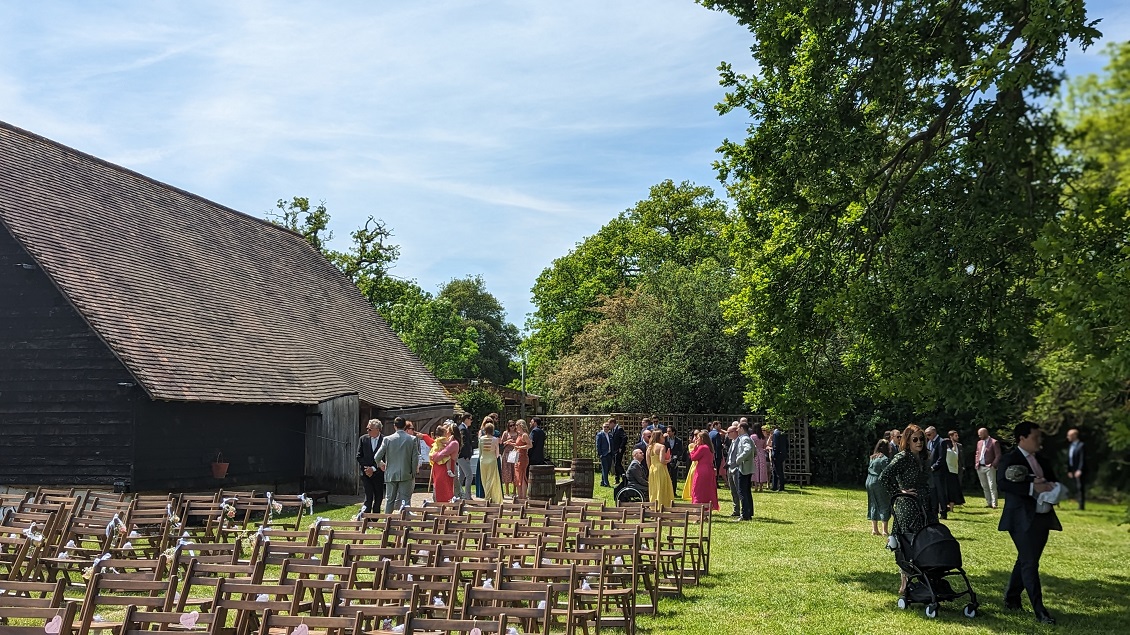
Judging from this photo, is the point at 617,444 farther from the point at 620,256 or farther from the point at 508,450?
the point at 620,256

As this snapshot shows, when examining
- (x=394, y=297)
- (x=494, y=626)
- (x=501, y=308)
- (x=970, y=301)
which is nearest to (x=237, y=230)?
(x=394, y=297)

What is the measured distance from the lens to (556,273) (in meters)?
48.6

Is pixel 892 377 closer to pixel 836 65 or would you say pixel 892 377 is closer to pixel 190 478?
pixel 836 65

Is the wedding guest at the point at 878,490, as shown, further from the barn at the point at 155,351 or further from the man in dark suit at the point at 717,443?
the barn at the point at 155,351

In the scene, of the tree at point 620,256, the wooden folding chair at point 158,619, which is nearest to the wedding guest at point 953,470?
the wooden folding chair at point 158,619

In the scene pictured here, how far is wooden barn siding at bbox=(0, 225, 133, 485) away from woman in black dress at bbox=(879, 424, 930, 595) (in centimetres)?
1357

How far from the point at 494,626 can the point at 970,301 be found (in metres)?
7.54

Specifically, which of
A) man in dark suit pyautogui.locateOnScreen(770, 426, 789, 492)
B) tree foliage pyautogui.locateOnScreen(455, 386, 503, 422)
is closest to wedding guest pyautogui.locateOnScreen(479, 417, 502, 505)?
man in dark suit pyautogui.locateOnScreen(770, 426, 789, 492)

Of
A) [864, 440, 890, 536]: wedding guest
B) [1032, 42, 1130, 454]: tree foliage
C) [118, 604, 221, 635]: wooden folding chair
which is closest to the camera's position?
[1032, 42, 1130, 454]: tree foliage

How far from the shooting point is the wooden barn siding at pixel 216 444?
17953mm

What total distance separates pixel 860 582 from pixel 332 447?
14.2 m

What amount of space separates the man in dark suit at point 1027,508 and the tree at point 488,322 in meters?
67.8

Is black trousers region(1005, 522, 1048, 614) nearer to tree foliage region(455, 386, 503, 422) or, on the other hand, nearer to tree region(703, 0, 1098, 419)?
tree region(703, 0, 1098, 419)

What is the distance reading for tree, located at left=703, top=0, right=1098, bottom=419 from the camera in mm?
10539
